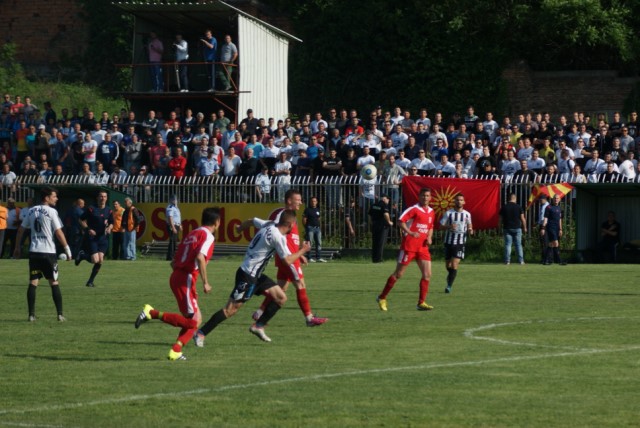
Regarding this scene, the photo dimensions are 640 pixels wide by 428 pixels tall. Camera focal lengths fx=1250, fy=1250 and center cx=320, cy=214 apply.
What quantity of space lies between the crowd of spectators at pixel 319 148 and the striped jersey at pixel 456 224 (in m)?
8.79

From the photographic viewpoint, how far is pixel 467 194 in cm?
3253

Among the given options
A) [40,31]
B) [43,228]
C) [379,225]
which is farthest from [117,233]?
[40,31]

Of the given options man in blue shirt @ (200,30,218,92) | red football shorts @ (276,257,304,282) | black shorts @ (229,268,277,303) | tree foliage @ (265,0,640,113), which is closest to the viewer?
black shorts @ (229,268,277,303)

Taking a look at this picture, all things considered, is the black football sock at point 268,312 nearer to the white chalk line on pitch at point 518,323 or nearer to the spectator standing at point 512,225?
the white chalk line on pitch at point 518,323

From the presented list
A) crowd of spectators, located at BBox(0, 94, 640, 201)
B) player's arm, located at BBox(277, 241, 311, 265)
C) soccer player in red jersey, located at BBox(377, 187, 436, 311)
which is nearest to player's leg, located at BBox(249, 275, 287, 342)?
player's arm, located at BBox(277, 241, 311, 265)

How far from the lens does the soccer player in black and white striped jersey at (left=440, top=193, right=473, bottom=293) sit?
22594mm

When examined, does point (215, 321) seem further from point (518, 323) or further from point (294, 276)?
point (518, 323)

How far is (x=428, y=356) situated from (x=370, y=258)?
69.3ft

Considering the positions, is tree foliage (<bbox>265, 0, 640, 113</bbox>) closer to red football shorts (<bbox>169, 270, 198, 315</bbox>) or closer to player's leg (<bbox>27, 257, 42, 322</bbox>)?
player's leg (<bbox>27, 257, 42, 322</bbox>)

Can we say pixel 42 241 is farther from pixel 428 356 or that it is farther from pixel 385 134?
pixel 385 134

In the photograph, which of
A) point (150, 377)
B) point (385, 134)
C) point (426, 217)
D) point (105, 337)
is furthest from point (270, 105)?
point (150, 377)

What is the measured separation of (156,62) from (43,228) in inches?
1008

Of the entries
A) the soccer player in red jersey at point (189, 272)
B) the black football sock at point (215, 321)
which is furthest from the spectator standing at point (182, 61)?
the soccer player in red jersey at point (189, 272)

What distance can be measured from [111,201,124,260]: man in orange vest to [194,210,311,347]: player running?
63.7ft
